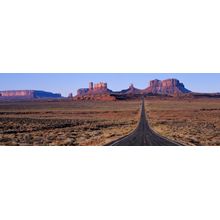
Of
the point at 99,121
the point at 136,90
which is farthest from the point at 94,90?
the point at 136,90

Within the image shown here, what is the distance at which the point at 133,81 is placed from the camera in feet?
45.2

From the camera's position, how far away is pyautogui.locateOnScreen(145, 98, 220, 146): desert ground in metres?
13.8

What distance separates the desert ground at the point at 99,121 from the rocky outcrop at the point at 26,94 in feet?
0.85

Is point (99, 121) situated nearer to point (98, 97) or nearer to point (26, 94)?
point (98, 97)

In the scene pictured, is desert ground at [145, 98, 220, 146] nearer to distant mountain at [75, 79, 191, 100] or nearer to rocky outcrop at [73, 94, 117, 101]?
distant mountain at [75, 79, 191, 100]

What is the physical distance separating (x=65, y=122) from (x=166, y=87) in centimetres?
445

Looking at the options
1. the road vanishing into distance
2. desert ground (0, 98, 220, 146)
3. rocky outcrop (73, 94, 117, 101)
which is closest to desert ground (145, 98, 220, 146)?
desert ground (0, 98, 220, 146)

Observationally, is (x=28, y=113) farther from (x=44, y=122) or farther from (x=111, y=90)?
(x=111, y=90)

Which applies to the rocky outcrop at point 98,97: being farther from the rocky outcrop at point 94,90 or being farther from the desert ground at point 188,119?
the desert ground at point 188,119

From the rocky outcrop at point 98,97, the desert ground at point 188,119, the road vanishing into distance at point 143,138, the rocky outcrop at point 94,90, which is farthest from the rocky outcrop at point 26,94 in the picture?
the desert ground at point 188,119

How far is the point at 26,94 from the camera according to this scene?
14648 millimetres
